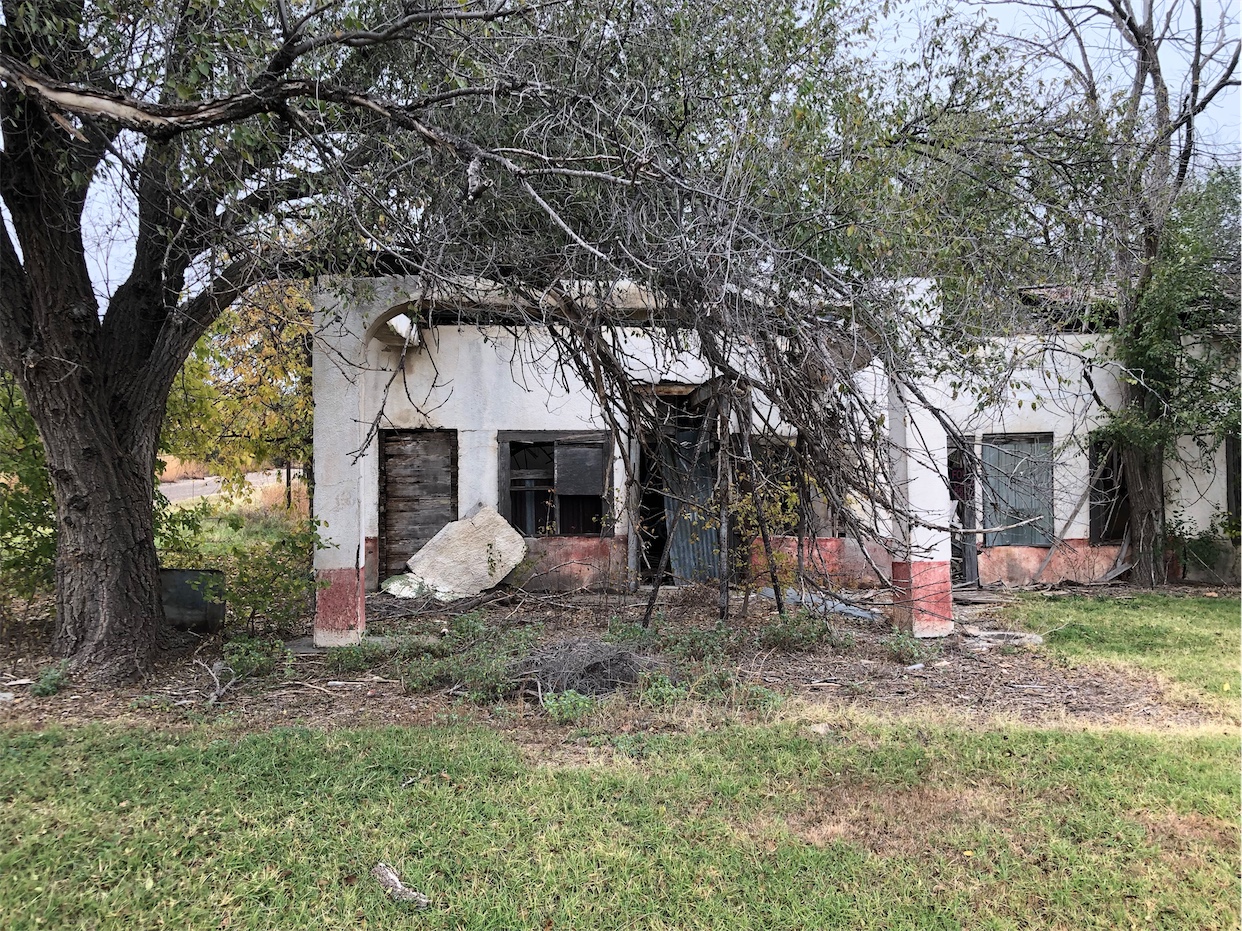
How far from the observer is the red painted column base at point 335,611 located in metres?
7.40

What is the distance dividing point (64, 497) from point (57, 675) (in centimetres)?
138

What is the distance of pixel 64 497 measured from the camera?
6375 mm

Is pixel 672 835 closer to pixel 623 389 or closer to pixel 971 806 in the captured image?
pixel 971 806

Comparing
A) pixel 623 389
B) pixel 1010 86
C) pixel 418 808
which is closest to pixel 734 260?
pixel 623 389

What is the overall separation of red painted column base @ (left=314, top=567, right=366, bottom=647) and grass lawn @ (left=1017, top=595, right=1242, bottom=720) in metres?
6.56

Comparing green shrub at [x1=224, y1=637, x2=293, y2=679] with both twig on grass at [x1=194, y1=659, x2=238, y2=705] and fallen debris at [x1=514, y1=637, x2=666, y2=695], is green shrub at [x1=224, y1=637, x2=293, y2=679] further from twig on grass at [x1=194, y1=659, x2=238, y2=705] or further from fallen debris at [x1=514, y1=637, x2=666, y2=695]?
fallen debris at [x1=514, y1=637, x2=666, y2=695]

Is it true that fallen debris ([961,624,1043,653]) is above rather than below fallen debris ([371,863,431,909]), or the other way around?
above

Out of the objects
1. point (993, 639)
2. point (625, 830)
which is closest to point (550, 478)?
point (993, 639)

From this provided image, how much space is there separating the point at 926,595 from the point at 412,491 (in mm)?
6697

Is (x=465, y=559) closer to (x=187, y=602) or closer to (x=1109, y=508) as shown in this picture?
(x=187, y=602)

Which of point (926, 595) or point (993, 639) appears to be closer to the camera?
point (926, 595)

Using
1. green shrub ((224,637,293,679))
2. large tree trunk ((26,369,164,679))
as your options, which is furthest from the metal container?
large tree trunk ((26,369,164,679))

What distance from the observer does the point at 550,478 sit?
11414 mm

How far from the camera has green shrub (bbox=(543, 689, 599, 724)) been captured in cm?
539
